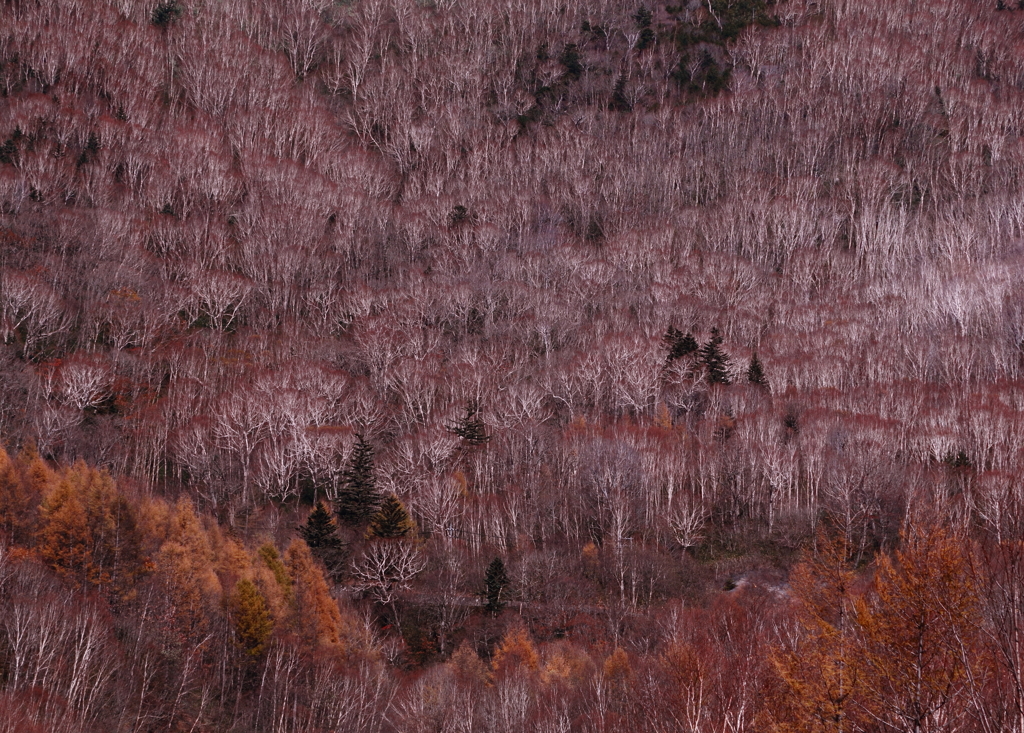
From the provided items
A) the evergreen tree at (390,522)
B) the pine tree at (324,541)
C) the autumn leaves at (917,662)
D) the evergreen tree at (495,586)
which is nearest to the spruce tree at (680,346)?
the evergreen tree at (495,586)

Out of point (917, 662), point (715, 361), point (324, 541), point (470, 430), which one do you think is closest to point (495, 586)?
point (324, 541)

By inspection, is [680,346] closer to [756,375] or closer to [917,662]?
[756,375]

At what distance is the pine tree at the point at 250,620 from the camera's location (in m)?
32.1

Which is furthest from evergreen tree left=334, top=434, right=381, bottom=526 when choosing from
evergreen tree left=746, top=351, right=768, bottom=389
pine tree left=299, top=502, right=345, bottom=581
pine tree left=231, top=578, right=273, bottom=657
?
evergreen tree left=746, top=351, right=768, bottom=389

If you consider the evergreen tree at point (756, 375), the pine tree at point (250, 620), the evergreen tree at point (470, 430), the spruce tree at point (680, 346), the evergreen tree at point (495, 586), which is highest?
the spruce tree at point (680, 346)

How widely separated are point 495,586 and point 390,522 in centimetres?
654

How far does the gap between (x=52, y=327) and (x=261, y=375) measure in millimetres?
14786

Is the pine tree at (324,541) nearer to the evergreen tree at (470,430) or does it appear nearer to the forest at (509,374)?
the forest at (509,374)

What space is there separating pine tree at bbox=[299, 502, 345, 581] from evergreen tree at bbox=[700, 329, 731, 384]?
28.4m

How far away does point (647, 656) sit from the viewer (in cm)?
3053

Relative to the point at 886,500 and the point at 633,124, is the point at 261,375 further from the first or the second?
the point at 633,124

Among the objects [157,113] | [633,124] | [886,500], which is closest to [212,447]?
[886,500]

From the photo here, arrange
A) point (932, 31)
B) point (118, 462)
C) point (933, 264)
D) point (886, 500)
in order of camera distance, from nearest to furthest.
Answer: point (886, 500) → point (118, 462) → point (933, 264) → point (932, 31)

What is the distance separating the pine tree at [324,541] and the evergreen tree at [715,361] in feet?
93.2
